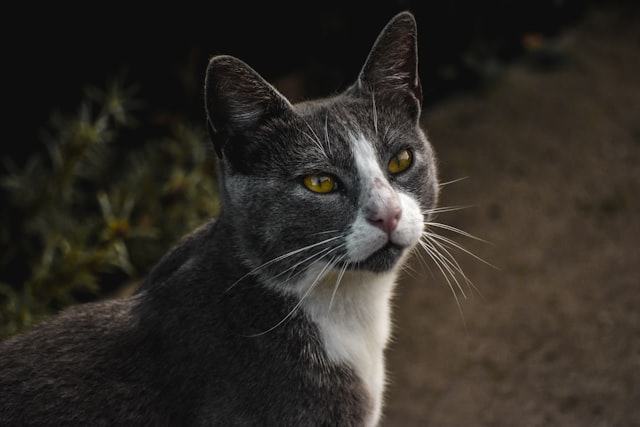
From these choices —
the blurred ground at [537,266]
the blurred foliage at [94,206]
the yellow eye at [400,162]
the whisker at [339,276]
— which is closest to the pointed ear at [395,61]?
the yellow eye at [400,162]

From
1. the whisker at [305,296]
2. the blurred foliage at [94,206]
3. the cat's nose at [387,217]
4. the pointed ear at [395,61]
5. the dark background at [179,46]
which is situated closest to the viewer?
the cat's nose at [387,217]

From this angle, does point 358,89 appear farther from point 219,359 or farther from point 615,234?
point 615,234

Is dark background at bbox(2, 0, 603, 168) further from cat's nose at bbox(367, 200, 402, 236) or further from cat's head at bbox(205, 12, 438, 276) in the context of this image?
cat's nose at bbox(367, 200, 402, 236)

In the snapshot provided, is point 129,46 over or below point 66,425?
over

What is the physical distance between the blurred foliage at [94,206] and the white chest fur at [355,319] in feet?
5.20

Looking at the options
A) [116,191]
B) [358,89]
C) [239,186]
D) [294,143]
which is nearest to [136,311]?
[239,186]

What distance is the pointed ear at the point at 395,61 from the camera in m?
2.72

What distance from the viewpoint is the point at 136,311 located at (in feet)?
8.80

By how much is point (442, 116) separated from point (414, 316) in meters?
2.13

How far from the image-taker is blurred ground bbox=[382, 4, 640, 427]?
4.06 m

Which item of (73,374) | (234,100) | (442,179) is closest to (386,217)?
(234,100)

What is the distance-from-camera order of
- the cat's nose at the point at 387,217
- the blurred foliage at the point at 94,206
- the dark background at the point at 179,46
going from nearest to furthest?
the cat's nose at the point at 387,217, the blurred foliage at the point at 94,206, the dark background at the point at 179,46

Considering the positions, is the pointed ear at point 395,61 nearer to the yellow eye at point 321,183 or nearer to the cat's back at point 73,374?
the yellow eye at point 321,183

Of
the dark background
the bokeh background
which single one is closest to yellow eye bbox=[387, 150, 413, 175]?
the bokeh background
